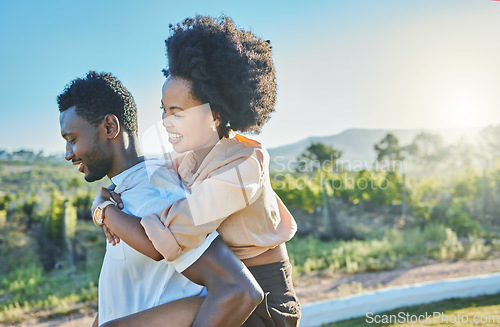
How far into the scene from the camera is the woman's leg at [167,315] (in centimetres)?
159

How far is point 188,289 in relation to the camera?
1693 millimetres

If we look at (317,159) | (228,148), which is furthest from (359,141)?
(228,148)

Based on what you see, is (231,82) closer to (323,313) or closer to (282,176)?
(323,313)

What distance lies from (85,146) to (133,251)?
18.6 inches

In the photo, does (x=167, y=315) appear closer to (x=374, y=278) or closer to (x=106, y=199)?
(x=106, y=199)

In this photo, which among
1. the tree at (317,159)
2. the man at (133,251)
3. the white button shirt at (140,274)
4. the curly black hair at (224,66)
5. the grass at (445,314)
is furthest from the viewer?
the tree at (317,159)

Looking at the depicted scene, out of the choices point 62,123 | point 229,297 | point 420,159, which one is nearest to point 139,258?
point 229,297

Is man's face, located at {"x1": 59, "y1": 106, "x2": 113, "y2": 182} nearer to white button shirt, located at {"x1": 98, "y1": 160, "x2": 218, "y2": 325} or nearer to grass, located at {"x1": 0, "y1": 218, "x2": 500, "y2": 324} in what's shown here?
white button shirt, located at {"x1": 98, "y1": 160, "x2": 218, "y2": 325}

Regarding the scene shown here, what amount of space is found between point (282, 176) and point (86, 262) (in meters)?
5.03

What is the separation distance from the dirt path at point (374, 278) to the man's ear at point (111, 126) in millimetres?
4958

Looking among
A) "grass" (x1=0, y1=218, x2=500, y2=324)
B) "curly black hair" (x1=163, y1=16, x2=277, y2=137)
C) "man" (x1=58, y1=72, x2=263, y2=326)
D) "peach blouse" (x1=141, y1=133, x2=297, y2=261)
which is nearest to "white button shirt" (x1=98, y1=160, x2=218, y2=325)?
"man" (x1=58, y1=72, x2=263, y2=326)

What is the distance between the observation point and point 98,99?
1.92 m

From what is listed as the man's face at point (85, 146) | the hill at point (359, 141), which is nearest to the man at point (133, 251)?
the man's face at point (85, 146)

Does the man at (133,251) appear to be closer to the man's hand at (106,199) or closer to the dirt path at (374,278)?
the man's hand at (106,199)
